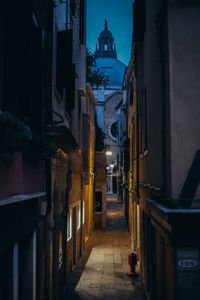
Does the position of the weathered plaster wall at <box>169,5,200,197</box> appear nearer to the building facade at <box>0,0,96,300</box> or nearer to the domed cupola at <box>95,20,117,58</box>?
the building facade at <box>0,0,96,300</box>

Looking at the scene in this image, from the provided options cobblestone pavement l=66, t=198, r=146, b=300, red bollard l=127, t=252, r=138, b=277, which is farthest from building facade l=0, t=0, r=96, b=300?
red bollard l=127, t=252, r=138, b=277

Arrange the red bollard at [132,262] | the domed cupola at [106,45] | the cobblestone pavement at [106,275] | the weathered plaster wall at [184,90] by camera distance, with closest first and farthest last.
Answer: the weathered plaster wall at [184,90] → the cobblestone pavement at [106,275] → the red bollard at [132,262] → the domed cupola at [106,45]

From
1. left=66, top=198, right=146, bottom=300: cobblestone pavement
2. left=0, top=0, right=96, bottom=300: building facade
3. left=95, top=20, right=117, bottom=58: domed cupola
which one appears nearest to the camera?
left=0, top=0, right=96, bottom=300: building facade

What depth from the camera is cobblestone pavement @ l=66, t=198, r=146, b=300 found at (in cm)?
1004

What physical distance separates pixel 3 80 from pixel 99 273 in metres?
9.68

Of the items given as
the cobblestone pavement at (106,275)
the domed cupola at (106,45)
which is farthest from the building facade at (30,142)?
the domed cupola at (106,45)

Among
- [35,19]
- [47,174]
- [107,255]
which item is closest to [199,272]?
[47,174]

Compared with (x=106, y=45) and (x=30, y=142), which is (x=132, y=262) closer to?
(x=30, y=142)

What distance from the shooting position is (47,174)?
708cm

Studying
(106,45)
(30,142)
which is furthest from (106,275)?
(106,45)

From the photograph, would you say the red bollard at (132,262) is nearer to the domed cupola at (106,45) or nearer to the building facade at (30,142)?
the building facade at (30,142)

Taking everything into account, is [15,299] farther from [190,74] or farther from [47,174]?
[190,74]

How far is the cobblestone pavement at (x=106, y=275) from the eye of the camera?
10039 millimetres

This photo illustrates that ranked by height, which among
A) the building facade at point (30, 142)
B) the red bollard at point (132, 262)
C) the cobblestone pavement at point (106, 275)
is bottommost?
the cobblestone pavement at point (106, 275)
